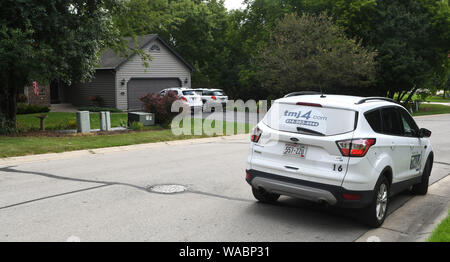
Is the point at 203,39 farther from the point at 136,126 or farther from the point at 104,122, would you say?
the point at 104,122

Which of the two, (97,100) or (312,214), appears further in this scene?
(97,100)

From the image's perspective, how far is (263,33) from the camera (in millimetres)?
41406

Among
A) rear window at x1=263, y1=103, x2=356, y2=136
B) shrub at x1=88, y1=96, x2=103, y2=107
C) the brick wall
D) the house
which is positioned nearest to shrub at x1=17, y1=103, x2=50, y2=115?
the brick wall

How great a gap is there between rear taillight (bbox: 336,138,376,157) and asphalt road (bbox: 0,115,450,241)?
106 centimetres

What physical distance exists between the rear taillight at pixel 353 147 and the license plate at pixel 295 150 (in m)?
0.52

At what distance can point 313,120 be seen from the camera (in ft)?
20.7

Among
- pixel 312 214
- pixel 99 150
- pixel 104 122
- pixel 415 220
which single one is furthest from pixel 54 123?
pixel 415 220

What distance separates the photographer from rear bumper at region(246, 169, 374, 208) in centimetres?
592

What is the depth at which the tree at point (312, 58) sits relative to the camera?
26467mm

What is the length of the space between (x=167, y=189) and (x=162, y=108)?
11635 mm

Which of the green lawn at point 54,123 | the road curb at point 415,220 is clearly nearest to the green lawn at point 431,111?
the green lawn at point 54,123

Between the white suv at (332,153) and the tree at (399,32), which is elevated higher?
the tree at (399,32)

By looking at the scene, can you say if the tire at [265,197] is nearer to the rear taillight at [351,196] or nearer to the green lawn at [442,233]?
the rear taillight at [351,196]
